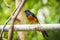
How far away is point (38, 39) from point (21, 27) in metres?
1.00

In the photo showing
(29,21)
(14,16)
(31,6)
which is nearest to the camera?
(14,16)

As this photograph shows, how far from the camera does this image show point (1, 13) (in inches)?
76.6

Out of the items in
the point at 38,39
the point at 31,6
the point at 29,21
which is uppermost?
the point at 31,6

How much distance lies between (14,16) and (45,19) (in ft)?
4.97

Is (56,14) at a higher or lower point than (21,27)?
higher

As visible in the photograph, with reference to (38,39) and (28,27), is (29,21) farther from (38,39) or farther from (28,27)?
(28,27)

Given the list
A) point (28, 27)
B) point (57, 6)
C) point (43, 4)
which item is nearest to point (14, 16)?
point (28, 27)

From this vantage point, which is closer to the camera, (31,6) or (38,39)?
(38,39)

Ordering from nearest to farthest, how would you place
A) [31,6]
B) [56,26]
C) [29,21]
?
[56,26], [29,21], [31,6]

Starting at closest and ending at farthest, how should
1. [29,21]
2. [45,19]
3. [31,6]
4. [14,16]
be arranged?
[14,16] < [29,21] < [45,19] < [31,6]

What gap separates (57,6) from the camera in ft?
6.80

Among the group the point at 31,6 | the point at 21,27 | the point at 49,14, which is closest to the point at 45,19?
the point at 49,14

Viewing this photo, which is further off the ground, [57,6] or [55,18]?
[57,6]

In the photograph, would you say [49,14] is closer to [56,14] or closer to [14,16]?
[56,14]
